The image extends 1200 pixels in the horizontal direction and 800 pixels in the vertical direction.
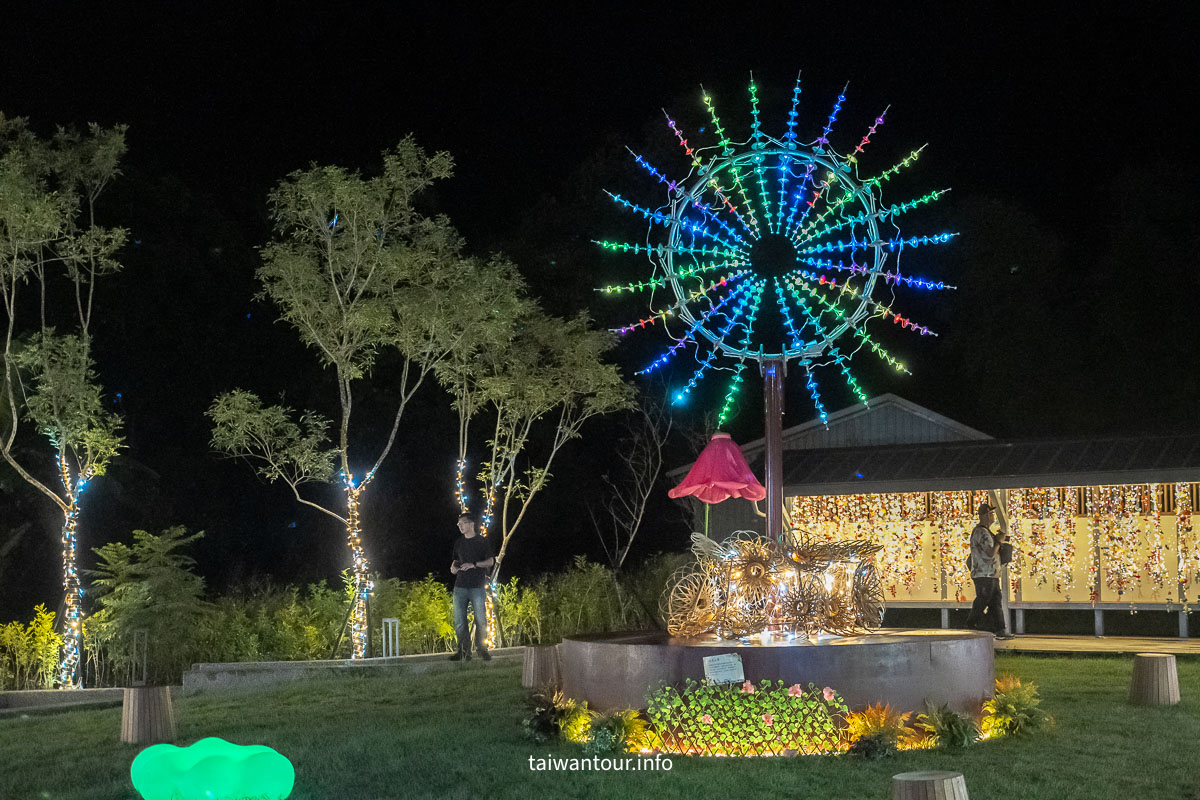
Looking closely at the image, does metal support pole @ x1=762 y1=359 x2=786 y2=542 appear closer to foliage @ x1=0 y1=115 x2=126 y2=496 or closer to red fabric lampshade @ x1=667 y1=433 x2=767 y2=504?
red fabric lampshade @ x1=667 y1=433 x2=767 y2=504

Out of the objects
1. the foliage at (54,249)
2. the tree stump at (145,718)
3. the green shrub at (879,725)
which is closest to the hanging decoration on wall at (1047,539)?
the green shrub at (879,725)

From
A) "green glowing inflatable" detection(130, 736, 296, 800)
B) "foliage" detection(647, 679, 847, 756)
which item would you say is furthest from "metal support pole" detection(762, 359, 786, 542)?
"green glowing inflatable" detection(130, 736, 296, 800)

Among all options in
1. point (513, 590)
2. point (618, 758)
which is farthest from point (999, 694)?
point (513, 590)

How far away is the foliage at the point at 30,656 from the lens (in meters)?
14.1

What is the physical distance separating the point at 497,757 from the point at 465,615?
18.7 feet

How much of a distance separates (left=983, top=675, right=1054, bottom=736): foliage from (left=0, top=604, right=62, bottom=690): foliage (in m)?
9.57

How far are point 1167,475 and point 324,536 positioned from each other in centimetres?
1471

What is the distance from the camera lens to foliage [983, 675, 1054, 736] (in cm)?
912

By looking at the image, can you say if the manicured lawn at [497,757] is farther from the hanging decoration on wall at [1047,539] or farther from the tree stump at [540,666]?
the hanging decoration on wall at [1047,539]

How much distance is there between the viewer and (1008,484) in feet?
57.6

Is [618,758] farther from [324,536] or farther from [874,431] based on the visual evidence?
[324,536]

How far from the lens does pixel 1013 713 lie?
9164 mm

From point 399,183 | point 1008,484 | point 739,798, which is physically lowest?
point 739,798

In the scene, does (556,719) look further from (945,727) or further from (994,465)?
(994,465)
